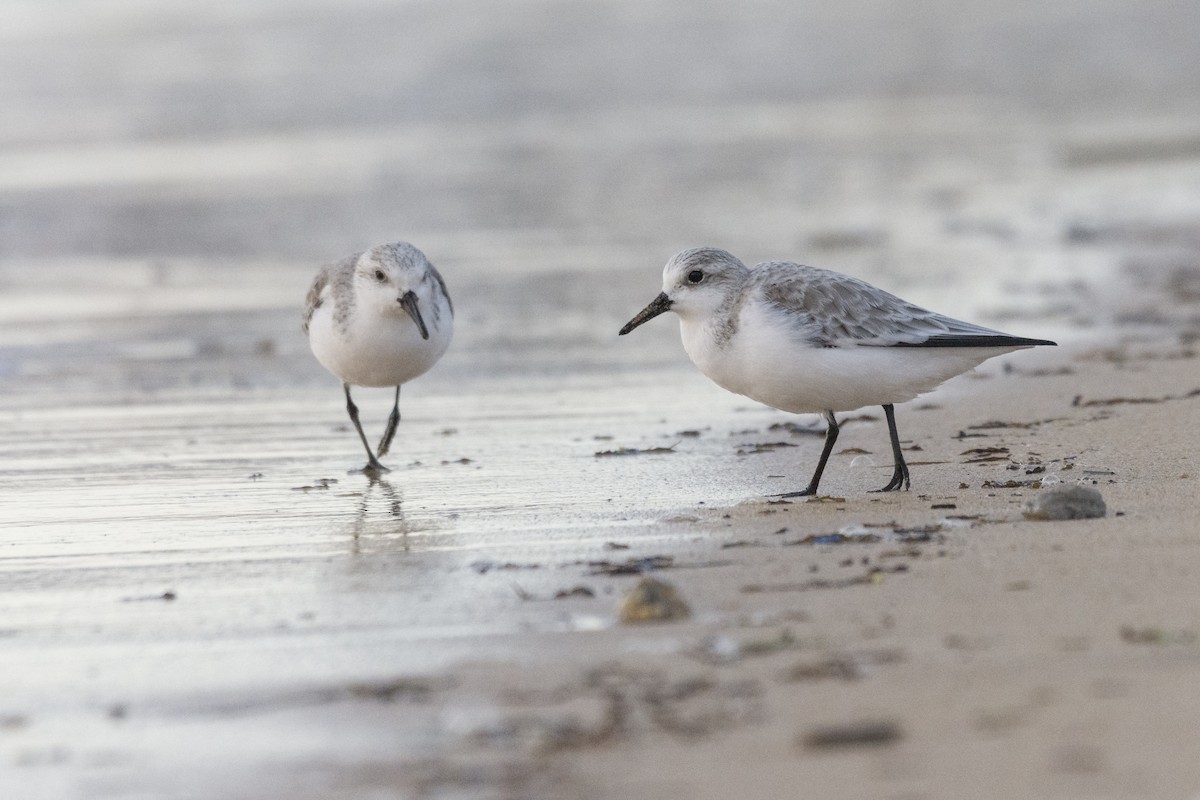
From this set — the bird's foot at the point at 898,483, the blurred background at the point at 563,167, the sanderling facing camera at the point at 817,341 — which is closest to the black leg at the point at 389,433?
the blurred background at the point at 563,167

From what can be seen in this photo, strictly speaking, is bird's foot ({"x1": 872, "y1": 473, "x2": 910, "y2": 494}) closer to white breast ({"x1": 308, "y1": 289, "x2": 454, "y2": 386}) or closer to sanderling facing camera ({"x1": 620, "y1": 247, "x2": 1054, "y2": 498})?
sanderling facing camera ({"x1": 620, "y1": 247, "x2": 1054, "y2": 498})

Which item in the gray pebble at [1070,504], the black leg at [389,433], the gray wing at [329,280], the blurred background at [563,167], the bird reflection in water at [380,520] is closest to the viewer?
the gray pebble at [1070,504]

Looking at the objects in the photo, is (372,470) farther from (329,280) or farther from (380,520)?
(329,280)

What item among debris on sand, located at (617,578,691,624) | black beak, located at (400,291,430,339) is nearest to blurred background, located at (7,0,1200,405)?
black beak, located at (400,291,430,339)

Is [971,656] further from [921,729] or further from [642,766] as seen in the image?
[642,766]

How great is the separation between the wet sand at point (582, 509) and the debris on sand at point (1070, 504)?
50 millimetres

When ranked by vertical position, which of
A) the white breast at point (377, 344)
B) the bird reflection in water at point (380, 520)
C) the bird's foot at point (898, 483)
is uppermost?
the white breast at point (377, 344)

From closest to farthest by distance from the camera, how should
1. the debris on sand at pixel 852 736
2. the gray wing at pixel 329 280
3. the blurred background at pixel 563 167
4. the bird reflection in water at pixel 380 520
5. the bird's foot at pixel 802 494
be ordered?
the debris on sand at pixel 852 736, the bird reflection in water at pixel 380 520, the bird's foot at pixel 802 494, the gray wing at pixel 329 280, the blurred background at pixel 563 167

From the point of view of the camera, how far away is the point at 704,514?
5.09m

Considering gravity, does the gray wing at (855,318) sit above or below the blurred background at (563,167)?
below

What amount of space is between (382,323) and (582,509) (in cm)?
161

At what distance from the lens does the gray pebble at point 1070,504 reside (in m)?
4.56

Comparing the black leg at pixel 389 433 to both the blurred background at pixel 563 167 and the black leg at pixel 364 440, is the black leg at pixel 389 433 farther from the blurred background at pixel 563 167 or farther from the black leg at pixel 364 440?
the blurred background at pixel 563 167

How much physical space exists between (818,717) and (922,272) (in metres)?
7.75
